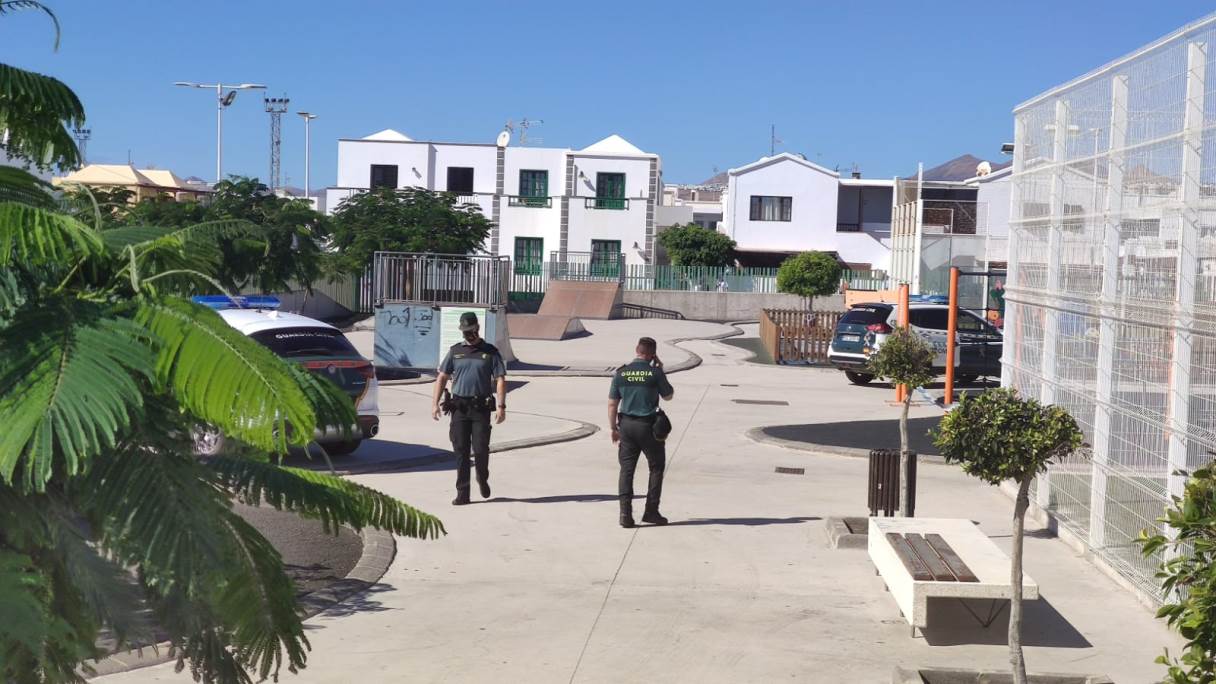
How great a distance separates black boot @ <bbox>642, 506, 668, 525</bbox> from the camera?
11414 millimetres

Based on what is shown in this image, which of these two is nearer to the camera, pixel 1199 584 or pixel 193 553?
pixel 193 553

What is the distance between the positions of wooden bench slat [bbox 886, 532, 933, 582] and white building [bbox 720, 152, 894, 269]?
199ft

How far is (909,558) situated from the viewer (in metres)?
8.42

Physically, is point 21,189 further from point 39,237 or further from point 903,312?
point 903,312

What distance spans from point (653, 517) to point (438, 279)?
14823mm

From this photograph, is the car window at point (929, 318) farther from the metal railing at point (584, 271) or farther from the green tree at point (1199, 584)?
the metal railing at point (584, 271)

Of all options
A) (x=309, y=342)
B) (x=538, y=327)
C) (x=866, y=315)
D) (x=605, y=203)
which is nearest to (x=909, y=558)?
(x=309, y=342)

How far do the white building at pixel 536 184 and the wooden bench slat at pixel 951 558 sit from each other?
180 feet

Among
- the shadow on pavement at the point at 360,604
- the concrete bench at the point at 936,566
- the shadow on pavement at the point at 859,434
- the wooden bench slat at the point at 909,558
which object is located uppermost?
the wooden bench slat at the point at 909,558

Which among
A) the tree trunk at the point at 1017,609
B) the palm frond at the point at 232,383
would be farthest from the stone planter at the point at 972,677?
the palm frond at the point at 232,383

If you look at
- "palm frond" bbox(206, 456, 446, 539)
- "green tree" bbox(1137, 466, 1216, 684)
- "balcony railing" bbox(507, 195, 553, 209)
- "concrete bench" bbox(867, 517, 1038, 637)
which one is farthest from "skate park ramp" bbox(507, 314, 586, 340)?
"palm frond" bbox(206, 456, 446, 539)

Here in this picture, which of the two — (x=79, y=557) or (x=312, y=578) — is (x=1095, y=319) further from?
(x=79, y=557)

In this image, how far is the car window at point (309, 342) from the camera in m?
13.8

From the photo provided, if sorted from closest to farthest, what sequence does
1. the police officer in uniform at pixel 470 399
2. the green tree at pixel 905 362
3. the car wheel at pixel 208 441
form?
the car wheel at pixel 208 441 < the police officer in uniform at pixel 470 399 < the green tree at pixel 905 362
